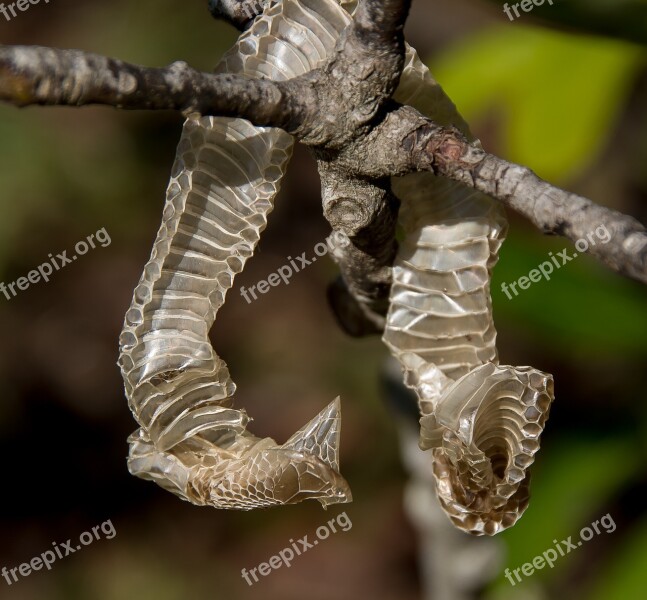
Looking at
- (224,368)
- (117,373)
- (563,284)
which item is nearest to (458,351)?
(224,368)

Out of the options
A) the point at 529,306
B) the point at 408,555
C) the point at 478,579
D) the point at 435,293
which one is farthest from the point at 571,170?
the point at 408,555

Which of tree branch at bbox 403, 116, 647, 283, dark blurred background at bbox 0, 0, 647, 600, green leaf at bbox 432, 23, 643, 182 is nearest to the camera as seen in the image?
A: tree branch at bbox 403, 116, 647, 283

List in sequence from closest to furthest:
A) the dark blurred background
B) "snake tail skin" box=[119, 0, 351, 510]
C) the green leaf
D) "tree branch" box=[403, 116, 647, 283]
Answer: "tree branch" box=[403, 116, 647, 283] → "snake tail skin" box=[119, 0, 351, 510] → the green leaf → the dark blurred background

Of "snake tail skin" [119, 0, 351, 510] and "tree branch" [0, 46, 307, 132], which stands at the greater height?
"tree branch" [0, 46, 307, 132]

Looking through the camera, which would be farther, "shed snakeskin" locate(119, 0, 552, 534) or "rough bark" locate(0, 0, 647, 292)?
"shed snakeskin" locate(119, 0, 552, 534)

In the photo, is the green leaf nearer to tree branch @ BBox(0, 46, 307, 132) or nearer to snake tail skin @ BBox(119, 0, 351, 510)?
snake tail skin @ BBox(119, 0, 351, 510)

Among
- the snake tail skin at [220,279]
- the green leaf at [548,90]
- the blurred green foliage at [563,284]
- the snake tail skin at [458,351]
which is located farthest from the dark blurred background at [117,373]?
the snake tail skin at [220,279]

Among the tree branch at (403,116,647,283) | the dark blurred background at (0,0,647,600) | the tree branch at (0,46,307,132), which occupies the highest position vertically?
the tree branch at (0,46,307,132)

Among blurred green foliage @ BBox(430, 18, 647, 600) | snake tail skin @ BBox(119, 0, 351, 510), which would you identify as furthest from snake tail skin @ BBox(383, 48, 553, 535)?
blurred green foliage @ BBox(430, 18, 647, 600)
